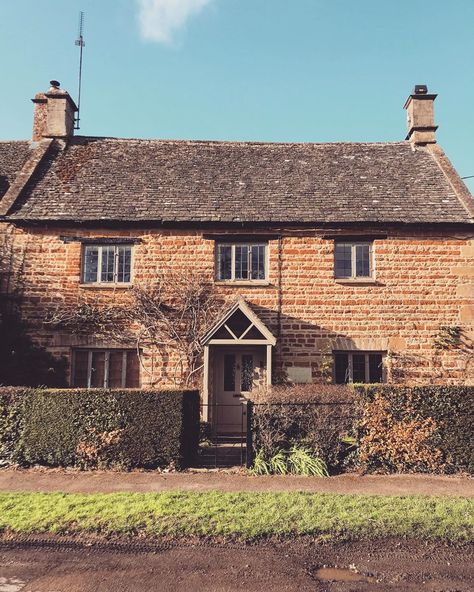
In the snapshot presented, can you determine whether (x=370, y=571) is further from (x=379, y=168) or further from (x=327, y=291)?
(x=379, y=168)

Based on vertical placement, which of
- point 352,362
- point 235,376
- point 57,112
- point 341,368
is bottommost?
point 235,376

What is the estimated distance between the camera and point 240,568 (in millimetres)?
5199

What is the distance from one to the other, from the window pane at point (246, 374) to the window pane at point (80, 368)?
4503 millimetres

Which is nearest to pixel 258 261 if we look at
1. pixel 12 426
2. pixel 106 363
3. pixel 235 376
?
pixel 235 376

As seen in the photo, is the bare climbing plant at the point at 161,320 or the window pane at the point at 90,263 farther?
the window pane at the point at 90,263

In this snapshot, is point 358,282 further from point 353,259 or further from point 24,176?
point 24,176

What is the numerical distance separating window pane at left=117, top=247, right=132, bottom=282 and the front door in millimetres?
3611

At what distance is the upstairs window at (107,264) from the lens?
13914 mm

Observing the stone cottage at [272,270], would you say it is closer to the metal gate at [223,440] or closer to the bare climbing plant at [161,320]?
the bare climbing plant at [161,320]

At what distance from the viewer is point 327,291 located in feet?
44.8

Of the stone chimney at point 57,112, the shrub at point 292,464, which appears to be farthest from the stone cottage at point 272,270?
the shrub at point 292,464

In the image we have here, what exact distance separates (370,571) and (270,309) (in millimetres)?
8807

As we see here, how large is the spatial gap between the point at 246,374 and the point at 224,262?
3367mm

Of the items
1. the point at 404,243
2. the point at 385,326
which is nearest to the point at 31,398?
the point at 385,326
